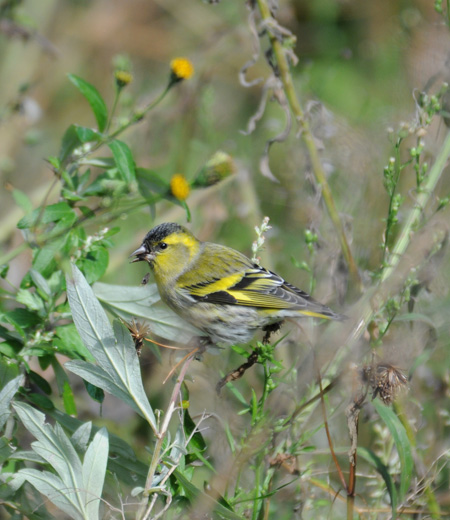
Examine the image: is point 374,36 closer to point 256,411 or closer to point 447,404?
point 447,404

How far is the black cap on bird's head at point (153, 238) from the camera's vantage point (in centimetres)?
322

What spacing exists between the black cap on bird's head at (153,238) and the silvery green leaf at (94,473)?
1.31 m

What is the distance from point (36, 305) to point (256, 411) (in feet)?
2.60

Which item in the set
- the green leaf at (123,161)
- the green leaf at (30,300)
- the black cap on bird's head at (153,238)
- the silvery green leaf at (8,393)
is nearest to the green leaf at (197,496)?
the silvery green leaf at (8,393)

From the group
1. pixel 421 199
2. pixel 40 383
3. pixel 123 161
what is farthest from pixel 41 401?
pixel 421 199

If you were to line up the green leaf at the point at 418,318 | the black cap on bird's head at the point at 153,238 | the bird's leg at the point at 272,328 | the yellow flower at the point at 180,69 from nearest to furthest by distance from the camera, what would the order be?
1. the green leaf at the point at 418,318
2. the yellow flower at the point at 180,69
3. the bird's leg at the point at 272,328
4. the black cap on bird's head at the point at 153,238

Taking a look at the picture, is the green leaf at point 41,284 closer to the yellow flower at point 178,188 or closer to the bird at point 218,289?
the yellow flower at point 178,188

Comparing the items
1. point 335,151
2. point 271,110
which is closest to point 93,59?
point 271,110

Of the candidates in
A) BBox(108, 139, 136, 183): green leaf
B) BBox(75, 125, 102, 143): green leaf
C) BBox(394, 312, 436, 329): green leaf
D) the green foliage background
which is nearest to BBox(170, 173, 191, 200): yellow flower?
the green foliage background

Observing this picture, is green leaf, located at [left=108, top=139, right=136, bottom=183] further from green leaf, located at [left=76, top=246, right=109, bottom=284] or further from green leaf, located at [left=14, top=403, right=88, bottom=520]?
green leaf, located at [left=14, top=403, right=88, bottom=520]

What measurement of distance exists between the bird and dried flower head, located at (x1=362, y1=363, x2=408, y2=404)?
0.77m

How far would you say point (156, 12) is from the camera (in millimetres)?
6637

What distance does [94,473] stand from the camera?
2.00 metres

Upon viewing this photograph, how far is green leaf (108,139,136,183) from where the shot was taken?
2.38 meters
